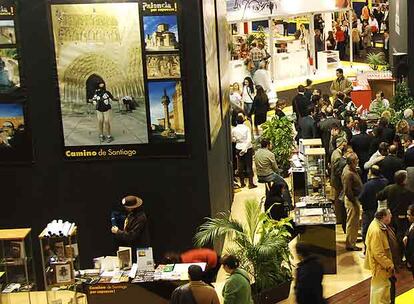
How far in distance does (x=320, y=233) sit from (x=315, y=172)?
1494 millimetres

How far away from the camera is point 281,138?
13.2 meters

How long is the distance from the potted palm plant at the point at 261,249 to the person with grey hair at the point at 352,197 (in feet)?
4.70

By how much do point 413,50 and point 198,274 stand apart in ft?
39.6

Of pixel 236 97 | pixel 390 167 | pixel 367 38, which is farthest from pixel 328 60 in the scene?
pixel 390 167

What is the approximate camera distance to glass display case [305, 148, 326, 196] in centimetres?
1105

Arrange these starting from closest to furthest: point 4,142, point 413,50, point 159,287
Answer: point 159,287
point 4,142
point 413,50

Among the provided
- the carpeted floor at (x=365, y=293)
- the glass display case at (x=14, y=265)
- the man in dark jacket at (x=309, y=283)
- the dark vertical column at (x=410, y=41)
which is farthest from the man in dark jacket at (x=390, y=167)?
the dark vertical column at (x=410, y=41)

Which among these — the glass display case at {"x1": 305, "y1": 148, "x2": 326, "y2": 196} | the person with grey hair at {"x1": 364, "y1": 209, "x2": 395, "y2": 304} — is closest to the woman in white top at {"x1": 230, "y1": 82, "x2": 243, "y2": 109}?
the glass display case at {"x1": 305, "y1": 148, "x2": 326, "y2": 196}

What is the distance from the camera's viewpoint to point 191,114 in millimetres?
9102

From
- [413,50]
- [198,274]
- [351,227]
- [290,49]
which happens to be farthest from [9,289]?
[290,49]

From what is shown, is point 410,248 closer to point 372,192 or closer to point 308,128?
point 372,192

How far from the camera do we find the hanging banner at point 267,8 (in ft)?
65.4

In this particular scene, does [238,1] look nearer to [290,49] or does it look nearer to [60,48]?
[290,49]

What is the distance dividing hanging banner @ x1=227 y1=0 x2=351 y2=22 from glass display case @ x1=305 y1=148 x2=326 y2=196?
924 cm
